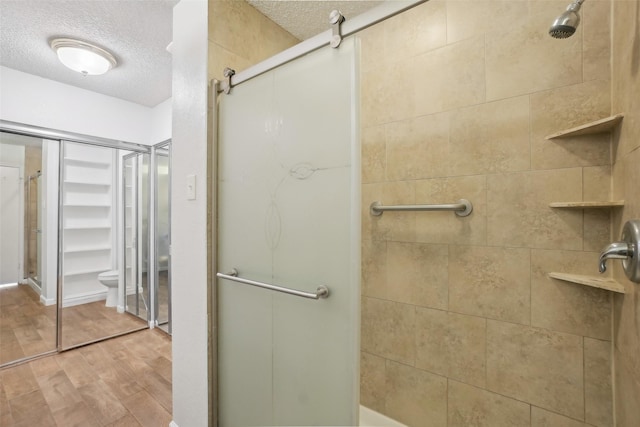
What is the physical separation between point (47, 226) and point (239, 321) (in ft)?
8.27

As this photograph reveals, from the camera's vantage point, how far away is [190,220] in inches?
57.2

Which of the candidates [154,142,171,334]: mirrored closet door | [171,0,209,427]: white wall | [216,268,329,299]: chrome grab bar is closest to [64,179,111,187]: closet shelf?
[154,142,171,334]: mirrored closet door

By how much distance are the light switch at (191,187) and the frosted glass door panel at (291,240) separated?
0.51 feet

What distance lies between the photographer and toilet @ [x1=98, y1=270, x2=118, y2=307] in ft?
9.80

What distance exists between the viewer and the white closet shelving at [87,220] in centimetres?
274

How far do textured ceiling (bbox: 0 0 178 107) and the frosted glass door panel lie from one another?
1093 mm

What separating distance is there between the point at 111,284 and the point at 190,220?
7.80ft

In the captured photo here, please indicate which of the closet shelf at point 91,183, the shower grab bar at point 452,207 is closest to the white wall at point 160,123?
the closet shelf at point 91,183

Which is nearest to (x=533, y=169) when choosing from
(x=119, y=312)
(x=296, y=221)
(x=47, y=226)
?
(x=296, y=221)

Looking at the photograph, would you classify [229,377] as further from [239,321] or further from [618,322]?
[618,322]

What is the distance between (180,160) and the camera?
1.52 metres

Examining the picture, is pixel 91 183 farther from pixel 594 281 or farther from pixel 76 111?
pixel 594 281

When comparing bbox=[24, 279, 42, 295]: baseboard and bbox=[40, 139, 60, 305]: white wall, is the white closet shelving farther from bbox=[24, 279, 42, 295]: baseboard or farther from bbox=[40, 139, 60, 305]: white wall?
bbox=[24, 279, 42, 295]: baseboard

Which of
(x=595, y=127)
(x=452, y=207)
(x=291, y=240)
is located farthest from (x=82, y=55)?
(x=595, y=127)
